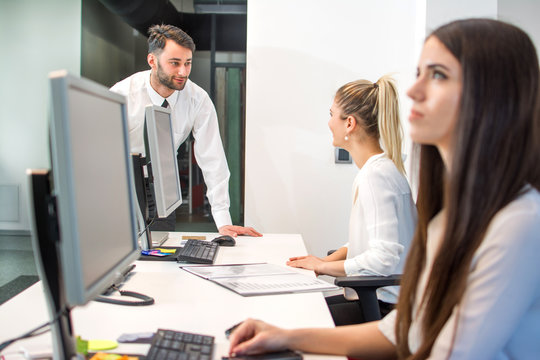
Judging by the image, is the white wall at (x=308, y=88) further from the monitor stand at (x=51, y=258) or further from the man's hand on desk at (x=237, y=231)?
the monitor stand at (x=51, y=258)

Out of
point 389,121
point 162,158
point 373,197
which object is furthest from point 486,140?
point 162,158

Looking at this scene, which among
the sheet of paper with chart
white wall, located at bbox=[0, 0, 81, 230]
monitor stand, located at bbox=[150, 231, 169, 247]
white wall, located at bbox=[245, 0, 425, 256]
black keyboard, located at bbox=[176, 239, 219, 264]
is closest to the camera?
the sheet of paper with chart

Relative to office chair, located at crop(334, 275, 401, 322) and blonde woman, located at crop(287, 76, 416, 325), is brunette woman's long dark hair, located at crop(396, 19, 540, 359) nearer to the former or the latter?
office chair, located at crop(334, 275, 401, 322)

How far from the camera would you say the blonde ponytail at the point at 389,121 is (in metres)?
1.99

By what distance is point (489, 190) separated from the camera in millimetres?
→ 860

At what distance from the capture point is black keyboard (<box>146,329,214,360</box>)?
978 mm

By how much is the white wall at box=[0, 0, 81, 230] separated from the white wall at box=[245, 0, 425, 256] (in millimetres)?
2594

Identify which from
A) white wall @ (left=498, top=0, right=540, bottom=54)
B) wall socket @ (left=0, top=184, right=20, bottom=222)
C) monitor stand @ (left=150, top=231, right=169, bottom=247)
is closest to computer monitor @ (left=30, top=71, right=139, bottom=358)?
monitor stand @ (left=150, top=231, right=169, bottom=247)

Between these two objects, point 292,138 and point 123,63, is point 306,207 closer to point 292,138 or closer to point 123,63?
point 292,138

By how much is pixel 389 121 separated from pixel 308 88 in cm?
146

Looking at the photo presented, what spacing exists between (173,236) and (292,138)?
4.13ft

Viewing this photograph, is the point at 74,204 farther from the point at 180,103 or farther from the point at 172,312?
the point at 180,103

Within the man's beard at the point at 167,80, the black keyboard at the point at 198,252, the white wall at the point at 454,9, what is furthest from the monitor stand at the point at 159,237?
the white wall at the point at 454,9

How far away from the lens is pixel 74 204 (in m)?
0.82
